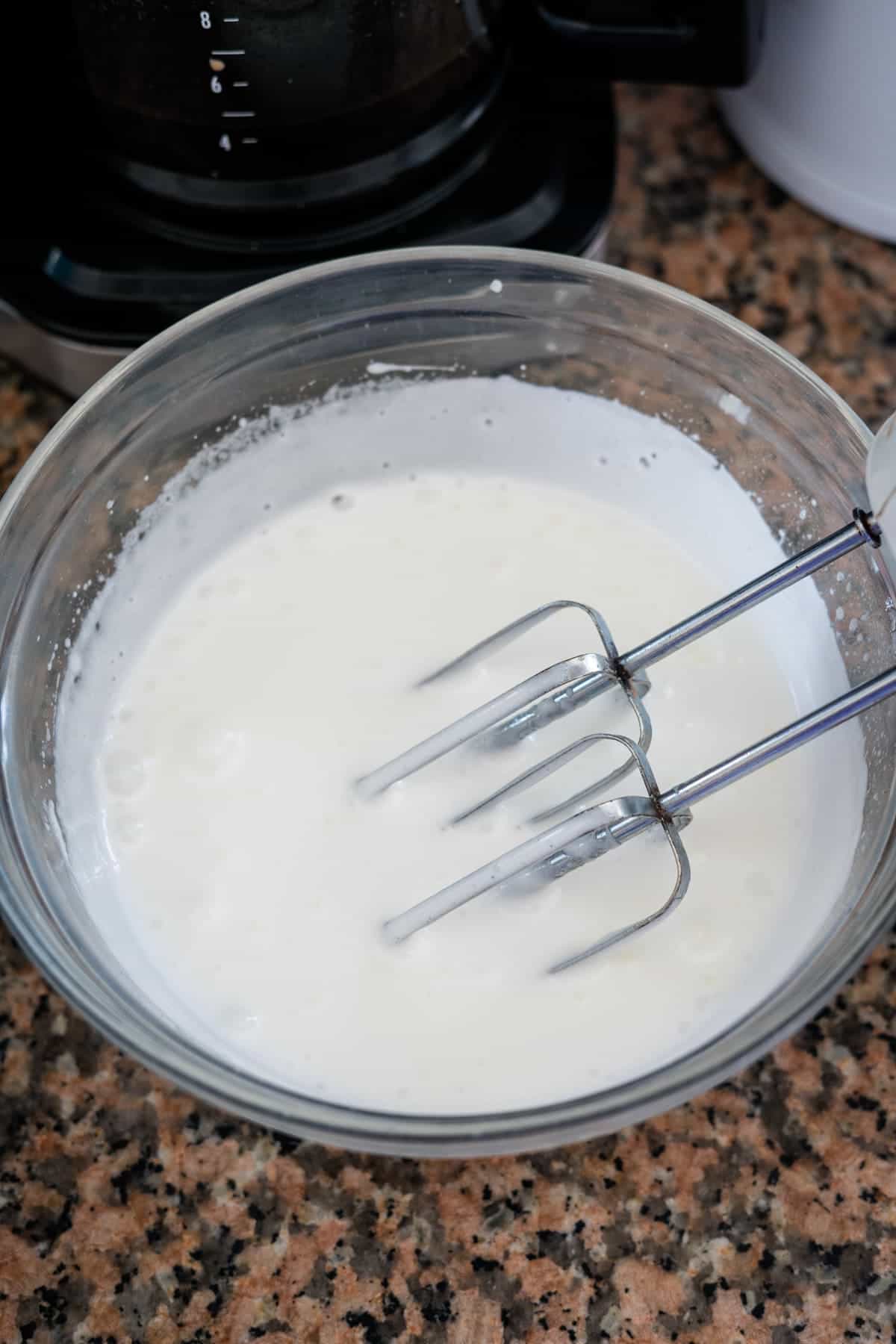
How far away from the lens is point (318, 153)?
83 cm

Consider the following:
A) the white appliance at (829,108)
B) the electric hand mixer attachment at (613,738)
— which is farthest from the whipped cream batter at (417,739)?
the white appliance at (829,108)

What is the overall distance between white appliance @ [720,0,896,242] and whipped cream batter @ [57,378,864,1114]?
0.91ft

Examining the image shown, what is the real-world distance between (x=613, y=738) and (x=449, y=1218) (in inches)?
10.9

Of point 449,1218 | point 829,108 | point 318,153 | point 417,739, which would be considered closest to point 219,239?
point 318,153

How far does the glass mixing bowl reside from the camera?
27.0 inches

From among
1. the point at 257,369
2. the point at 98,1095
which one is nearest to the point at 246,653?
the point at 257,369

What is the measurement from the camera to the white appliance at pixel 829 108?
932 millimetres

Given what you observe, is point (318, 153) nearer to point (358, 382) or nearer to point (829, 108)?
point (358, 382)

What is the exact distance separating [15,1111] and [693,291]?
2.49ft

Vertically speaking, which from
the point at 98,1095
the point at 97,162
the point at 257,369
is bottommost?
the point at 98,1095

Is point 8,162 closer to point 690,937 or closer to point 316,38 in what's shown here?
point 316,38

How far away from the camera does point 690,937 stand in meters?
0.79

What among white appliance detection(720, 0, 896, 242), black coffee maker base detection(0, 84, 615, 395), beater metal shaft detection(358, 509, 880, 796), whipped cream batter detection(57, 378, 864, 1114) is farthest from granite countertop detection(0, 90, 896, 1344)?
white appliance detection(720, 0, 896, 242)

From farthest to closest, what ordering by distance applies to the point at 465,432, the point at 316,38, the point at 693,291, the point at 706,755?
the point at 693,291, the point at 465,432, the point at 706,755, the point at 316,38
